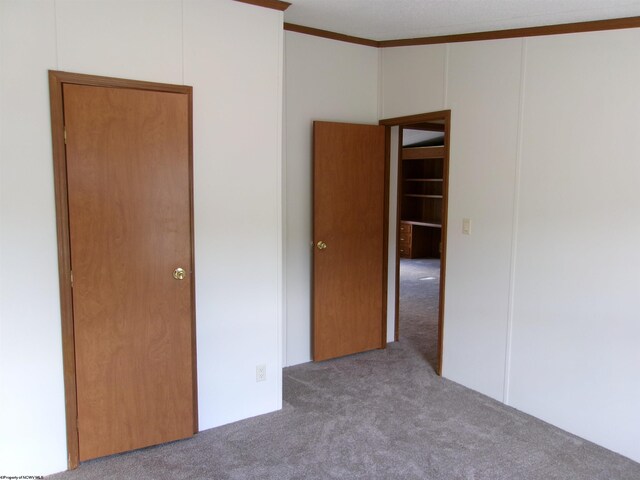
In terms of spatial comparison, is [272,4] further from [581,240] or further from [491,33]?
[581,240]

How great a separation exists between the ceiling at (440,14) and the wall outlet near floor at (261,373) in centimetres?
229

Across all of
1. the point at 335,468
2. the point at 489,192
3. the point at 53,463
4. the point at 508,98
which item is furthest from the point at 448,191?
the point at 53,463

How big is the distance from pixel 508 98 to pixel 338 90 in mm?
1389

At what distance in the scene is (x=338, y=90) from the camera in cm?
407

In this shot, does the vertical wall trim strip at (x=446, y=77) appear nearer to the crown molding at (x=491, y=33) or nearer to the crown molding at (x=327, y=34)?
the crown molding at (x=491, y=33)

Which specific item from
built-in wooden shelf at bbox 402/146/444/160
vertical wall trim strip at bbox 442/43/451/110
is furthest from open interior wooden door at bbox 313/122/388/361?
built-in wooden shelf at bbox 402/146/444/160

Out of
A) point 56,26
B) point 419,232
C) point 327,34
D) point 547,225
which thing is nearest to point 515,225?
point 547,225

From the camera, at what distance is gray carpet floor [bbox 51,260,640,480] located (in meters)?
2.59

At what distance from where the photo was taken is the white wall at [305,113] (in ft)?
12.6

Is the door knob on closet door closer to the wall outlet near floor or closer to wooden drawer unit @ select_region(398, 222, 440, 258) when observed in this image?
the wall outlet near floor

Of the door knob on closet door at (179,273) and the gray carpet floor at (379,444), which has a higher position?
the door knob on closet door at (179,273)

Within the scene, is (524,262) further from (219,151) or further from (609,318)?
(219,151)

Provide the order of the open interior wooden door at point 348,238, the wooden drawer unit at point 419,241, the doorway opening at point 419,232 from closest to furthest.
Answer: the open interior wooden door at point 348,238 < the doorway opening at point 419,232 < the wooden drawer unit at point 419,241

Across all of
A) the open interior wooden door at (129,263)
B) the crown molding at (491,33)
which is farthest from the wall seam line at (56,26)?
the crown molding at (491,33)
